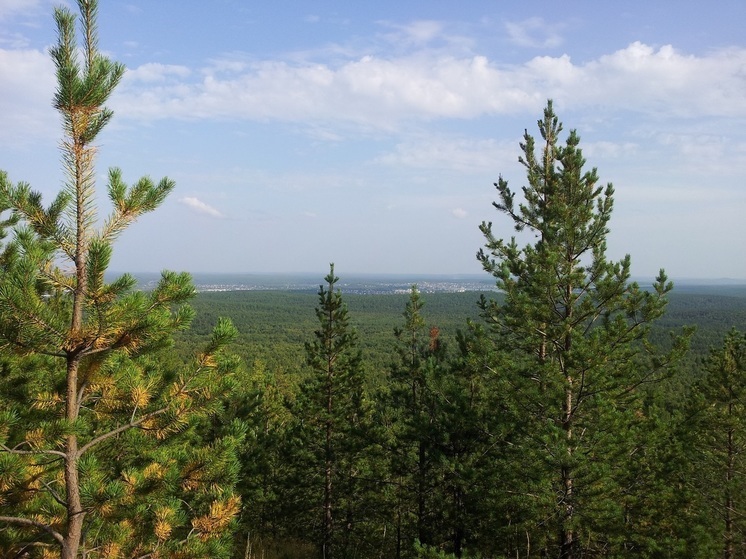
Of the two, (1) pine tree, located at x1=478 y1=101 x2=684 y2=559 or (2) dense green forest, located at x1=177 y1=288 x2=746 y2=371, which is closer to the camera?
(1) pine tree, located at x1=478 y1=101 x2=684 y2=559

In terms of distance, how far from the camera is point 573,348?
7.90m

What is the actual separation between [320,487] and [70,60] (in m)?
17.2

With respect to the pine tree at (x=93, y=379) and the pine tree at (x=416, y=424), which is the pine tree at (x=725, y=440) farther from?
the pine tree at (x=93, y=379)

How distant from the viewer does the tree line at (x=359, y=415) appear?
137 inches

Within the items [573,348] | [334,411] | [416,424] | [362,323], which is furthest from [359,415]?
[362,323]

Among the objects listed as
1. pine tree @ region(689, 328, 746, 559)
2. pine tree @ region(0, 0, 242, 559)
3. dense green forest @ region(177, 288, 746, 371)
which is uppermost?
pine tree @ region(0, 0, 242, 559)

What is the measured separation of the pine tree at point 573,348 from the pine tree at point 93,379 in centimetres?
585

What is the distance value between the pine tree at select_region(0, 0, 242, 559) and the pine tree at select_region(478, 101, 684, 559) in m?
5.85

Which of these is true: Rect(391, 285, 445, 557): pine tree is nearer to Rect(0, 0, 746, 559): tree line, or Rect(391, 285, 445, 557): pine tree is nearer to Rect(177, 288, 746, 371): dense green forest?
Rect(0, 0, 746, 559): tree line

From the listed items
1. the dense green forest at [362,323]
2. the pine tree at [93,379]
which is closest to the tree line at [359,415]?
A: the pine tree at [93,379]

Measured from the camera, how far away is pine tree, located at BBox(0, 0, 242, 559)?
333 cm

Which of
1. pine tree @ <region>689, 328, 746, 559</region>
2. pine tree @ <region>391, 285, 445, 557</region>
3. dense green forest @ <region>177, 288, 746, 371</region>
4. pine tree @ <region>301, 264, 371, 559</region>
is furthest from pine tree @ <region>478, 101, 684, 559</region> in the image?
dense green forest @ <region>177, 288, 746, 371</region>

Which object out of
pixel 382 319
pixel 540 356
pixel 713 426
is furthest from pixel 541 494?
pixel 382 319

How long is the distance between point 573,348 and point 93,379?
712 centimetres
